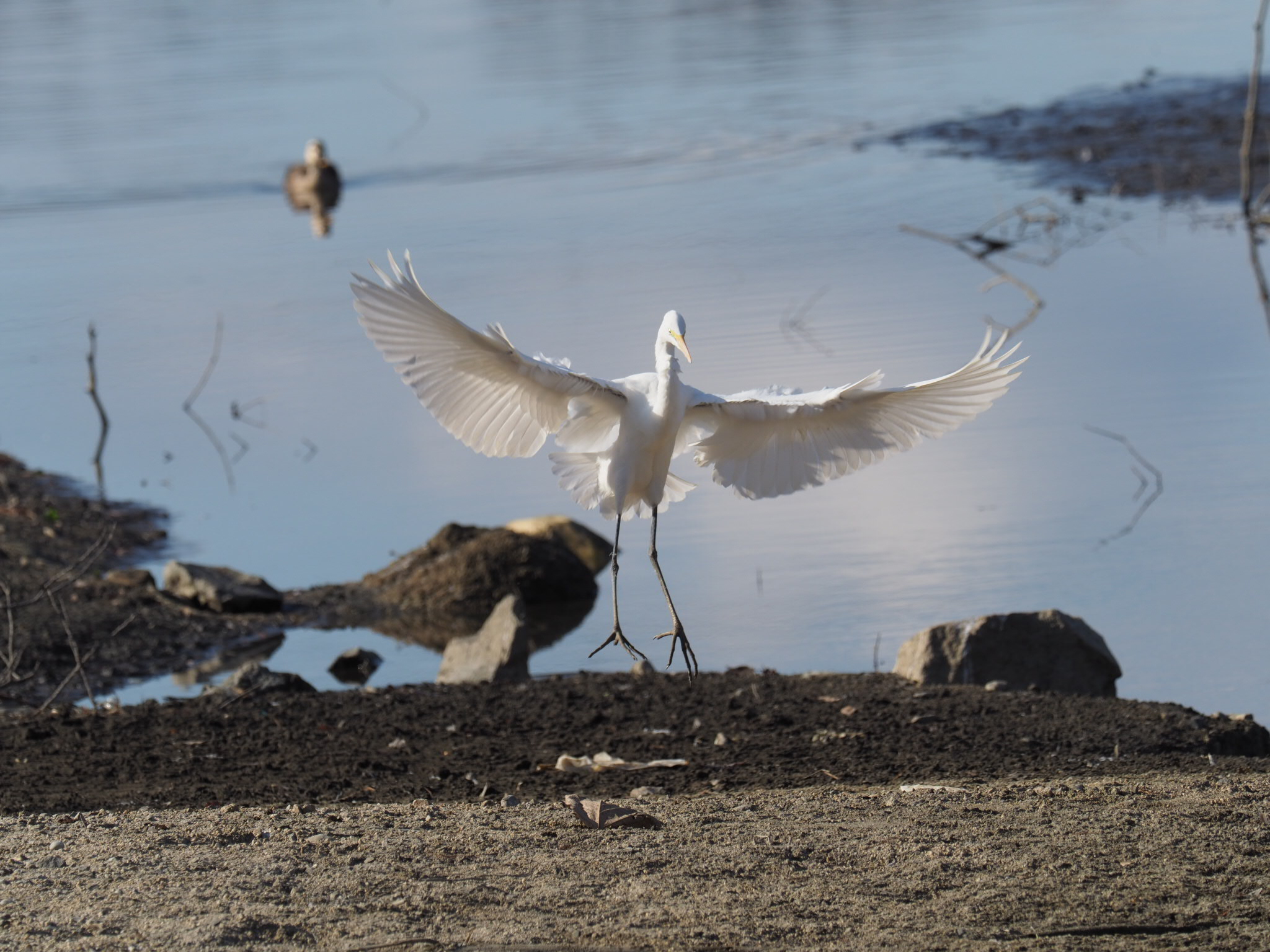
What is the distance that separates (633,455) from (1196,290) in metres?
11.6

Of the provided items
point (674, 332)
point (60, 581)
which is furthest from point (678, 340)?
point (60, 581)

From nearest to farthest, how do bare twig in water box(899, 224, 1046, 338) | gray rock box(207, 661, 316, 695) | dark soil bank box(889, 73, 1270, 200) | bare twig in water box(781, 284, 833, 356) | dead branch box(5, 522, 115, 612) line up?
dead branch box(5, 522, 115, 612) → gray rock box(207, 661, 316, 695) → bare twig in water box(781, 284, 833, 356) → bare twig in water box(899, 224, 1046, 338) → dark soil bank box(889, 73, 1270, 200)

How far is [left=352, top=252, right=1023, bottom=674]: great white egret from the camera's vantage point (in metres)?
6.23

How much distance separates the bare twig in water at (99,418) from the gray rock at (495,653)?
16.6ft

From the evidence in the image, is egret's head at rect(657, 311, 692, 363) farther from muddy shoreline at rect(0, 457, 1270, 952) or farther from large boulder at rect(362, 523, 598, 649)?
large boulder at rect(362, 523, 598, 649)

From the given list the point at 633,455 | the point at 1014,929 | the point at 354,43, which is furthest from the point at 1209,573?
the point at 354,43

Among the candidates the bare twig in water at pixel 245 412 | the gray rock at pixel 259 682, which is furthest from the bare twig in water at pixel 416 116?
the gray rock at pixel 259 682

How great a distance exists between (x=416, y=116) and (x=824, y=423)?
24.6 m

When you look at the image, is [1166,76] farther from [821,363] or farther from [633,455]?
[633,455]

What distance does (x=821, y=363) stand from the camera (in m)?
14.0

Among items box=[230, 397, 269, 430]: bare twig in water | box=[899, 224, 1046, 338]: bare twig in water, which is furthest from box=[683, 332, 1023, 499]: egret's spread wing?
box=[230, 397, 269, 430]: bare twig in water

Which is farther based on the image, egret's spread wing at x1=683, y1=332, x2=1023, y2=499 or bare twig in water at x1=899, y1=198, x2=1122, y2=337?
bare twig in water at x1=899, y1=198, x2=1122, y2=337

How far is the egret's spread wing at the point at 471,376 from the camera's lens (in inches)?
241

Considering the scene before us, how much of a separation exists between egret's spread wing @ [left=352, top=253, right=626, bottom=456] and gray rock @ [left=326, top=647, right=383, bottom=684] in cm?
346
